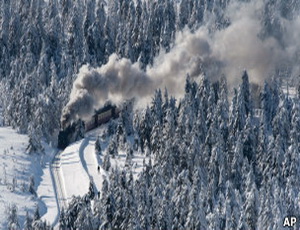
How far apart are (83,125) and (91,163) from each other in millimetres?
10617

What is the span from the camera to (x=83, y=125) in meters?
135

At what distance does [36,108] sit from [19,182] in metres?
24.3

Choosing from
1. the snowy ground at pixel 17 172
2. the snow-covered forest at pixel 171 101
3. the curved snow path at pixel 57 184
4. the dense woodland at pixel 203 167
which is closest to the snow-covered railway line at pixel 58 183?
the curved snow path at pixel 57 184

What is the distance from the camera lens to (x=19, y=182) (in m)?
117

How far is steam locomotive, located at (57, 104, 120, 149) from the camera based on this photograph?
133625mm

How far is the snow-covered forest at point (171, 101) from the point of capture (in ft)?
329

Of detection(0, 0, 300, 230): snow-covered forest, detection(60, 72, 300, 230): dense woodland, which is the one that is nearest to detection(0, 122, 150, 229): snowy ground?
detection(0, 0, 300, 230): snow-covered forest

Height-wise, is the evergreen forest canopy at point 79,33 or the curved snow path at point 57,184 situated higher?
the evergreen forest canopy at point 79,33

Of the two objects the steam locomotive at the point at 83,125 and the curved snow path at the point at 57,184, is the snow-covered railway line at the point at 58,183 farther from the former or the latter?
the steam locomotive at the point at 83,125

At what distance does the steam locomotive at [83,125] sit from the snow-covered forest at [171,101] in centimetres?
160

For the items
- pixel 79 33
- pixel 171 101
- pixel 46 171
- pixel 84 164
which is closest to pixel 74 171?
pixel 84 164

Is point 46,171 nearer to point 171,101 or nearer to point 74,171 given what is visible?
point 74,171

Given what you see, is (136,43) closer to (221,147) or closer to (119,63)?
(119,63)

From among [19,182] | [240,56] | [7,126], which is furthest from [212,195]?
[240,56]
